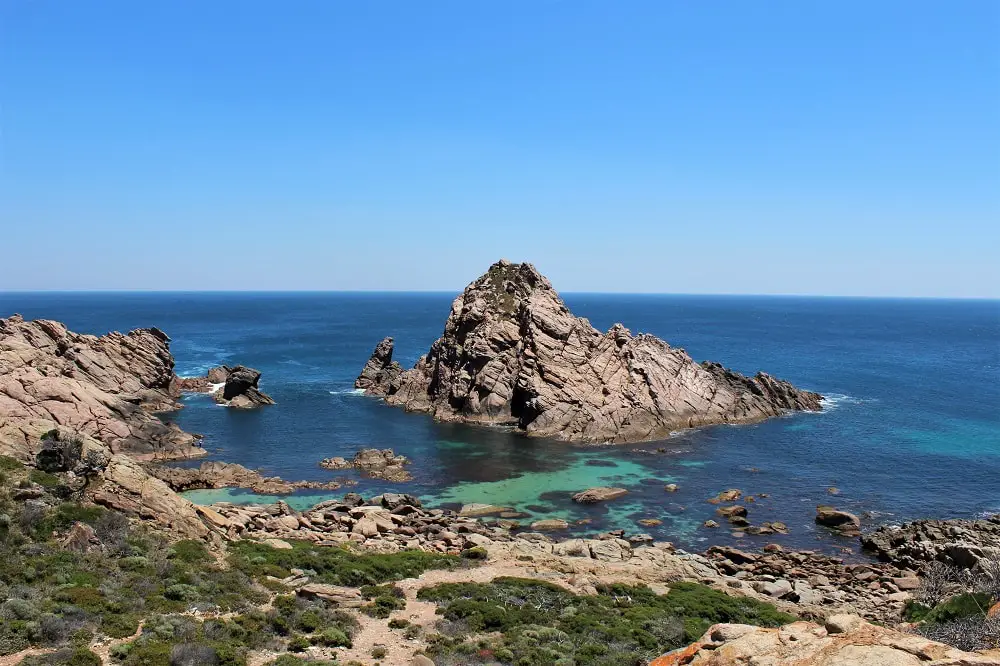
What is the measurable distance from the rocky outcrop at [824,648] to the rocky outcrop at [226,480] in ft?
166

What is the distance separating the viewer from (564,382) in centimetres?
8888

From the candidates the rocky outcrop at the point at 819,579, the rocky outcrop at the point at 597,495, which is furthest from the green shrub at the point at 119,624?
the rocky outcrop at the point at 597,495

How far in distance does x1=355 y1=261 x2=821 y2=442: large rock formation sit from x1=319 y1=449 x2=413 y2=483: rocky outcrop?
2114cm

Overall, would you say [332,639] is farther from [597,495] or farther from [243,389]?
A: [243,389]

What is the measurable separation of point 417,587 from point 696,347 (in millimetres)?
152125

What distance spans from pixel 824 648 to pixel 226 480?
190 ft

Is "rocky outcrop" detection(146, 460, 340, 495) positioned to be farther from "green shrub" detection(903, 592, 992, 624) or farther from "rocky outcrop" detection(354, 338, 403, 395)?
"green shrub" detection(903, 592, 992, 624)

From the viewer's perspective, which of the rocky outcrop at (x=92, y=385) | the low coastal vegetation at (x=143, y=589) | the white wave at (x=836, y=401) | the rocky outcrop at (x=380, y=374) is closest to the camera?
the low coastal vegetation at (x=143, y=589)

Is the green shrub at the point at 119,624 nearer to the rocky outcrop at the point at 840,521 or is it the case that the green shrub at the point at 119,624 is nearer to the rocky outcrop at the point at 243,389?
the rocky outcrop at the point at 840,521

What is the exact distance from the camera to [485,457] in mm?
74562

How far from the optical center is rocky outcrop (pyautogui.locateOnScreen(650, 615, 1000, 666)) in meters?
12.3

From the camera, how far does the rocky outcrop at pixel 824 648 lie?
12266 mm

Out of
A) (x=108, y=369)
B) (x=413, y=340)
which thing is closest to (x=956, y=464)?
(x=108, y=369)

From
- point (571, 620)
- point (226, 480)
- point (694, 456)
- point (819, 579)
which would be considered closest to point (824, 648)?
point (571, 620)
